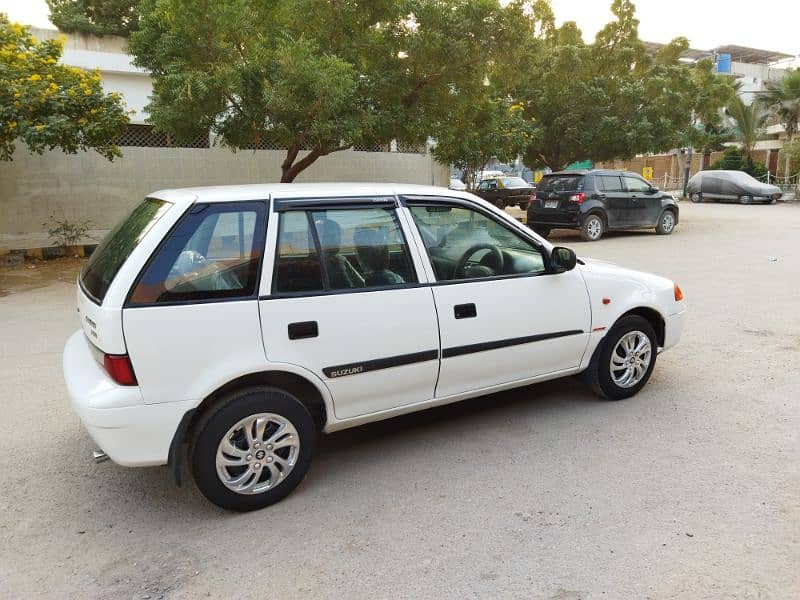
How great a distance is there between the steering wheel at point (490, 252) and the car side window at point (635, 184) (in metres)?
12.2

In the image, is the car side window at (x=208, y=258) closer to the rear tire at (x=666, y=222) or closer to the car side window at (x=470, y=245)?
the car side window at (x=470, y=245)

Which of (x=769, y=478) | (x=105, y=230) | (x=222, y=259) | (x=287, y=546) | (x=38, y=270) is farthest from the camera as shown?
(x=105, y=230)

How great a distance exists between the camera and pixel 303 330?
3180mm

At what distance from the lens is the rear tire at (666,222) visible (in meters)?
15.7

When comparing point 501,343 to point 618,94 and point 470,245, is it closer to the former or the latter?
point 470,245

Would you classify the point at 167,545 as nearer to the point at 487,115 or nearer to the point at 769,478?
the point at 769,478

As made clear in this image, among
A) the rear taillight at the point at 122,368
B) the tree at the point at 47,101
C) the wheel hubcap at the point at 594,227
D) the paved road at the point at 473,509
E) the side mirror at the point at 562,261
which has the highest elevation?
the tree at the point at 47,101

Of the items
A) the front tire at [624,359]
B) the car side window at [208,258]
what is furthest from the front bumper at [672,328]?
the car side window at [208,258]

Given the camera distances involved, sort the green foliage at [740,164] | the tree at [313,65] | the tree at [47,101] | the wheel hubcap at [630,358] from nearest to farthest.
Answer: the wheel hubcap at [630,358]
the tree at [47,101]
the tree at [313,65]
the green foliage at [740,164]

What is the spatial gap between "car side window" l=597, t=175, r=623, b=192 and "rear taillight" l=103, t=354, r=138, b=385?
13373 mm

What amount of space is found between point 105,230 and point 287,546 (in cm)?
1201

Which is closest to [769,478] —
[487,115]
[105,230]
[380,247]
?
[380,247]

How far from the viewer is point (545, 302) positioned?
3988mm

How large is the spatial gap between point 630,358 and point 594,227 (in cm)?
1064
